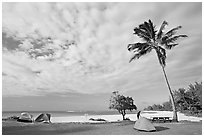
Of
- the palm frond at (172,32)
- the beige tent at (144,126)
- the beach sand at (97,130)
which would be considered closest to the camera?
the beach sand at (97,130)

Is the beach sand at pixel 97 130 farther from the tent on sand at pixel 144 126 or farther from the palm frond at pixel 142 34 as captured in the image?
the palm frond at pixel 142 34

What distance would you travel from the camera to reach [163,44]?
20359 mm

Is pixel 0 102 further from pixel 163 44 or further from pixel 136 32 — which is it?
pixel 163 44

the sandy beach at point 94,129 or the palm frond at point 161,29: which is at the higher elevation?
the palm frond at point 161,29

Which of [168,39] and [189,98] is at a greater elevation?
[168,39]

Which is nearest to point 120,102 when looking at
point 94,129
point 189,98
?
point 94,129

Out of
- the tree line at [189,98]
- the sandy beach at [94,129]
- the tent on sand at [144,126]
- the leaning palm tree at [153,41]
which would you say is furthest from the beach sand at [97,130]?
the tree line at [189,98]

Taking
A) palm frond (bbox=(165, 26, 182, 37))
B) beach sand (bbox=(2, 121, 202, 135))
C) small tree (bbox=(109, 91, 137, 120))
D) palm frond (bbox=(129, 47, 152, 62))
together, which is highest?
palm frond (bbox=(165, 26, 182, 37))

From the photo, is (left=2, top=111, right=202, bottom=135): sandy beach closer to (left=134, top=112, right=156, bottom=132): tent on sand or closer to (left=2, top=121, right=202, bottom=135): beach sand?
(left=2, top=121, right=202, bottom=135): beach sand

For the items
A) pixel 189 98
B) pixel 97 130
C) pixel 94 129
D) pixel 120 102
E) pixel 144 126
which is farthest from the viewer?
pixel 189 98

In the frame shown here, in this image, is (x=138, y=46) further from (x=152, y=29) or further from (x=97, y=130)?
(x=97, y=130)

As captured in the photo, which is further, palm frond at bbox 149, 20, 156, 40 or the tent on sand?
palm frond at bbox 149, 20, 156, 40

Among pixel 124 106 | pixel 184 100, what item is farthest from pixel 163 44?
pixel 184 100

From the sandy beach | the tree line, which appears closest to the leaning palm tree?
the sandy beach
